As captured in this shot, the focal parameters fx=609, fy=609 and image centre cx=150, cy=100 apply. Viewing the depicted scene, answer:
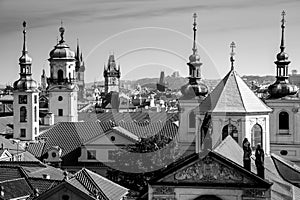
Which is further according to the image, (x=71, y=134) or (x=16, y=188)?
(x=71, y=134)

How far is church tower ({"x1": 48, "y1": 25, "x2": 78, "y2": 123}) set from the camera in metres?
60.4

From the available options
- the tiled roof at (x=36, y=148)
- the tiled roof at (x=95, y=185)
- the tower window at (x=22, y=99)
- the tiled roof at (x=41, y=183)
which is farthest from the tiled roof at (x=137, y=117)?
the tiled roof at (x=95, y=185)

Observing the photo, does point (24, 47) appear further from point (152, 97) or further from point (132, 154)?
point (152, 97)

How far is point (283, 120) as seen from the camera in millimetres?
35312

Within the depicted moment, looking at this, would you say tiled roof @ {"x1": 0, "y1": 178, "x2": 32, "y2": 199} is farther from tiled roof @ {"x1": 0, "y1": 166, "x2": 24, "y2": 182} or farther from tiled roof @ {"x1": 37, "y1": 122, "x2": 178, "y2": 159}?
tiled roof @ {"x1": 37, "y1": 122, "x2": 178, "y2": 159}

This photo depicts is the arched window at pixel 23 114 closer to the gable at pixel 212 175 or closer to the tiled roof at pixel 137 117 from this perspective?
the tiled roof at pixel 137 117

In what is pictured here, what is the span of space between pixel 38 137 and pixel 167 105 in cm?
4258

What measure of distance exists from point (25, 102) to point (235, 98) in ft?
95.5

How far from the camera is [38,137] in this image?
50.7 metres

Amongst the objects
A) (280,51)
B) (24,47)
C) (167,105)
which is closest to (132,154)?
(280,51)

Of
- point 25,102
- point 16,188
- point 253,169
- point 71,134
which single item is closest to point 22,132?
point 25,102

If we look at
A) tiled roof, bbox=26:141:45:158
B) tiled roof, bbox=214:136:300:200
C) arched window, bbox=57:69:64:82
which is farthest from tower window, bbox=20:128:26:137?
tiled roof, bbox=214:136:300:200

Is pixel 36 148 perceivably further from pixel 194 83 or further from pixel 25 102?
pixel 194 83

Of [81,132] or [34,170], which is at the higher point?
[81,132]
